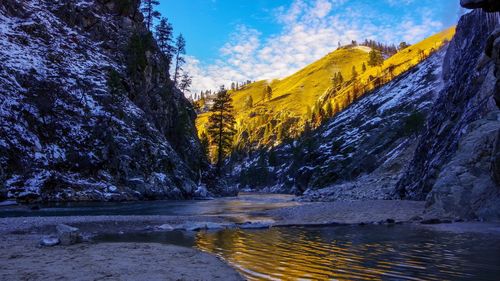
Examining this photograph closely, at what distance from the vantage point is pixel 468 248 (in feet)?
48.3

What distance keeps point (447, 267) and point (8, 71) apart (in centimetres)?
4955

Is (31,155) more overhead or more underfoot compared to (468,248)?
more overhead

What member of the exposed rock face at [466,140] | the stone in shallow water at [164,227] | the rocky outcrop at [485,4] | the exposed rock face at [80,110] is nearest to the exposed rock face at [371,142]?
the exposed rock face at [466,140]

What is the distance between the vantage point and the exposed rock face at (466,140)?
22.3 m

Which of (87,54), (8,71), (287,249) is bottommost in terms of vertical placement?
(287,249)

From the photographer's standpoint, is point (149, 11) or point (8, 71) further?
point (149, 11)

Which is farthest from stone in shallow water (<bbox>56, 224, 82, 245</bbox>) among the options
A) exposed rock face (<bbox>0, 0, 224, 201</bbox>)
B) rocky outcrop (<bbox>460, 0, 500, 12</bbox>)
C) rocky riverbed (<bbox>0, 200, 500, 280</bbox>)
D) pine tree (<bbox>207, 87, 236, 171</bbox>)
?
pine tree (<bbox>207, 87, 236, 171</bbox>)

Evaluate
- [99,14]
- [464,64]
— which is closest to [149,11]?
[99,14]

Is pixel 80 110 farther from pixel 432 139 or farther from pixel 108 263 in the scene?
pixel 432 139

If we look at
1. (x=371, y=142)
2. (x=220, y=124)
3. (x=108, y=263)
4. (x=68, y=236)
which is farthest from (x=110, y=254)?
(x=371, y=142)

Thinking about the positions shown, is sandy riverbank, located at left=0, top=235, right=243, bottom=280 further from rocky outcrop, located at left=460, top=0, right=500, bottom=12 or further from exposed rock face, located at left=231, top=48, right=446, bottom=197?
exposed rock face, located at left=231, top=48, right=446, bottom=197

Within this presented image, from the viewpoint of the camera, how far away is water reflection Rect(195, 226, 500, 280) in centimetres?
1098

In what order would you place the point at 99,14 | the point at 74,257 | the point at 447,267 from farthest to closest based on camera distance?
the point at 99,14 < the point at 74,257 < the point at 447,267

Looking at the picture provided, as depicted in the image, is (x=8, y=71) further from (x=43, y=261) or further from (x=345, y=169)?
(x=345, y=169)
